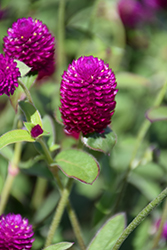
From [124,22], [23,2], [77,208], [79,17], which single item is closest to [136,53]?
[124,22]

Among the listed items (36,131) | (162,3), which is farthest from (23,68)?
(162,3)

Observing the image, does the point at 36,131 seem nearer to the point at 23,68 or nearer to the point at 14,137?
the point at 14,137

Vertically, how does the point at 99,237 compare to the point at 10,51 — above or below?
below

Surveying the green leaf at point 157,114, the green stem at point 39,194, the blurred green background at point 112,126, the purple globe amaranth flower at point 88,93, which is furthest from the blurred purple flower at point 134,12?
the purple globe amaranth flower at point 88,93

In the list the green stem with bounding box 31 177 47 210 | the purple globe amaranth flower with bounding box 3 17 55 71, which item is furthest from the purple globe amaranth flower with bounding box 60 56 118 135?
the green stem with bounding box 31 177 47 210

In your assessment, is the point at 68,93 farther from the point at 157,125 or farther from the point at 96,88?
the point at 157,125

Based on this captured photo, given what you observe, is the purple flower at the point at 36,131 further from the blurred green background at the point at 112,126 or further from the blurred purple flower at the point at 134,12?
the blurred purple flower at the point at 134,12
